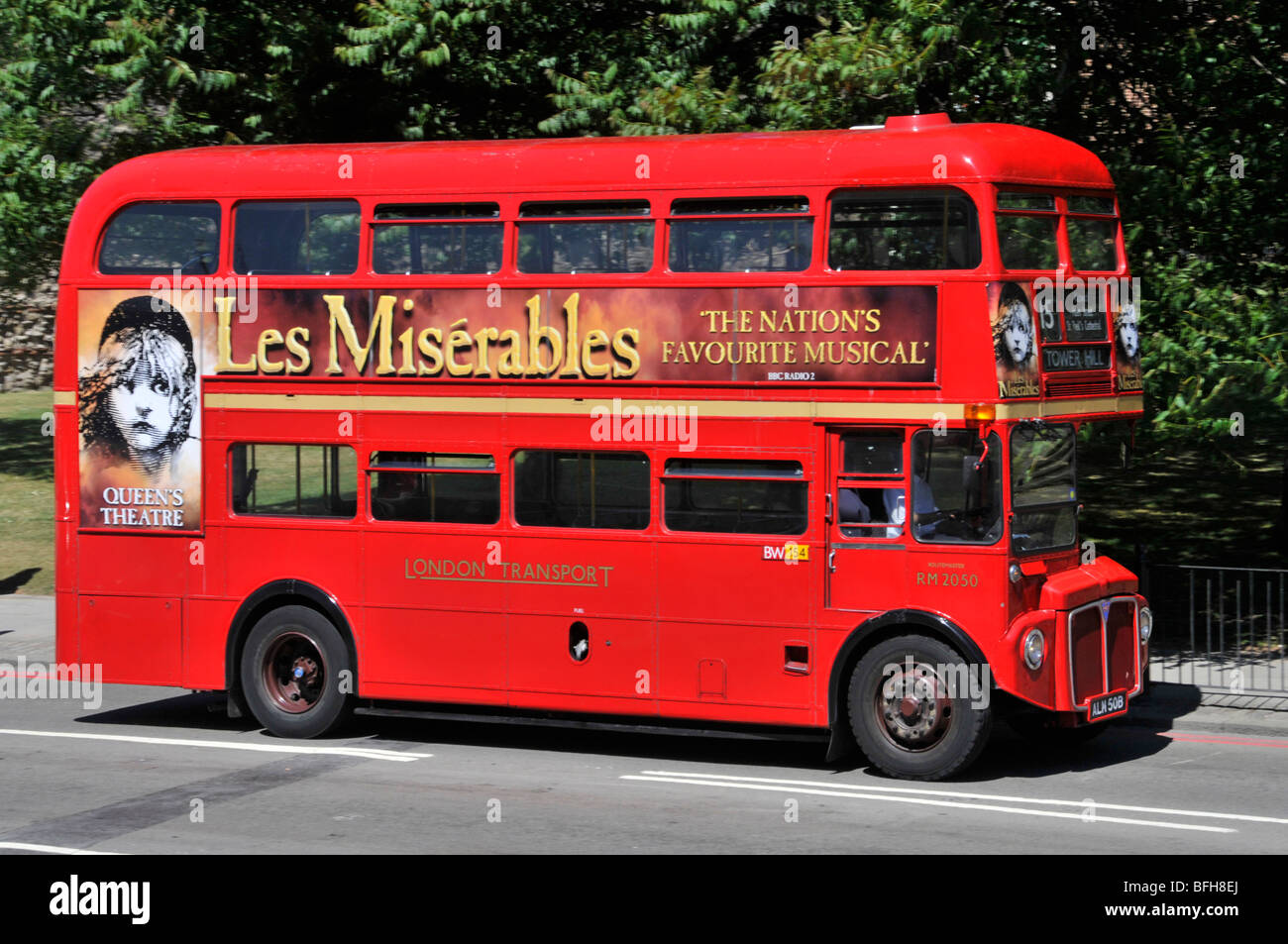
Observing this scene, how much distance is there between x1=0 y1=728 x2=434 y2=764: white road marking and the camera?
1273cm

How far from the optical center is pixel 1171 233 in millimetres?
15477

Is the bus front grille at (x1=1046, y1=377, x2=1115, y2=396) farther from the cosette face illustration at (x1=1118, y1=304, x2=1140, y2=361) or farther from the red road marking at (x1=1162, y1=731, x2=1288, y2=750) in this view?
the red road marking at (x1=1162, y1=731, x2=1288, y2=750)

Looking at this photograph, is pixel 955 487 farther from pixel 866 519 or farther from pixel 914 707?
pixel 914 707

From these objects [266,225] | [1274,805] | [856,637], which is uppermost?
[266,225]

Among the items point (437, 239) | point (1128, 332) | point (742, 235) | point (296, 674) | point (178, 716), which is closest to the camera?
point (742, 235)

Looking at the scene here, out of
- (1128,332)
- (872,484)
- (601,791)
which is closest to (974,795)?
(872,484)

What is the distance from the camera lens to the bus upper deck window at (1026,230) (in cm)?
1110

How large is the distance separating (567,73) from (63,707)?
8761 mm

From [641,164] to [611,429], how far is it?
1.93 m

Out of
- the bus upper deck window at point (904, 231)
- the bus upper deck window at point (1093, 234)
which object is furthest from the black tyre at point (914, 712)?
the bus upper deck window at point (1093, 234)

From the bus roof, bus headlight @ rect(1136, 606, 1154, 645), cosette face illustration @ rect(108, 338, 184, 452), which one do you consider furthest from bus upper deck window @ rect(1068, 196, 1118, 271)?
cosette face illustration @ rect(108, 338, 184, 452)

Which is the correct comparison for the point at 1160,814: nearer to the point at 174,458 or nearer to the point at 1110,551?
the point at 174,458

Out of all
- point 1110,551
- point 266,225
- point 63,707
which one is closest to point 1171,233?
point 1110,551

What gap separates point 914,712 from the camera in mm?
11422
